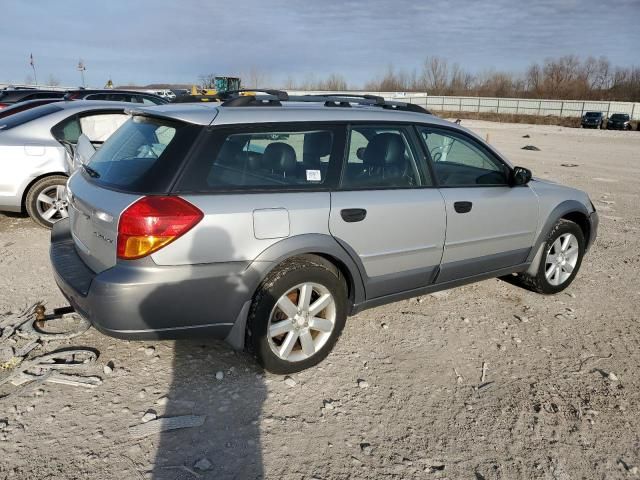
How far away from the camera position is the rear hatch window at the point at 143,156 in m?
2.88

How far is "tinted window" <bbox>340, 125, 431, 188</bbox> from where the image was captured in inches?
137

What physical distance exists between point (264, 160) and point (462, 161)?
78.5 inches

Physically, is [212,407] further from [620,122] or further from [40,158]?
[620,122]

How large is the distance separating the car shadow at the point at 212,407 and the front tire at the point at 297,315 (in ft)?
0.61

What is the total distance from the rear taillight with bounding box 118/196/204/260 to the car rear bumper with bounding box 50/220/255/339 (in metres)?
0.09

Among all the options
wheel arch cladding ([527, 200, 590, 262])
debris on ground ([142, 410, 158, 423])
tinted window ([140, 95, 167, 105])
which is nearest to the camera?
debris on ground ([142, 410, 158, 423])

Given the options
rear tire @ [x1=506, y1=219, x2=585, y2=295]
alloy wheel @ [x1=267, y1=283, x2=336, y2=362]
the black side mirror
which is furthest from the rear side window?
rear tire @ [x1=506, y1=219, x2=585, y2=295]

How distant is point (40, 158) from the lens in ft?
20.3

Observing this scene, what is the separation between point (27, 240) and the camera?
605 centimetres

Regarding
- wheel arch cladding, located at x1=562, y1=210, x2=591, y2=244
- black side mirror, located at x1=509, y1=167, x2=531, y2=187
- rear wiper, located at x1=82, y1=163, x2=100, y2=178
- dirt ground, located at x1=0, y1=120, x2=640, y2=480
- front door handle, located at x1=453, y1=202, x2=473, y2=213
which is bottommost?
dirt ground, located at x1=0, y1=120, x2=640, y2=480

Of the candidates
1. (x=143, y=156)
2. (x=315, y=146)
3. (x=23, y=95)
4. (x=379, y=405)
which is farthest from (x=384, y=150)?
(x=23, y=95)

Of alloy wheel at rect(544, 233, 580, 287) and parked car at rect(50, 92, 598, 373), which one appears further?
alloy wheel at rect(544, 233, 580, 287)

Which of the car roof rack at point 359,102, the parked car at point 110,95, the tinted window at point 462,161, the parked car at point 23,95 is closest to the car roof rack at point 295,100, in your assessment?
the car roof rack at point 359,102

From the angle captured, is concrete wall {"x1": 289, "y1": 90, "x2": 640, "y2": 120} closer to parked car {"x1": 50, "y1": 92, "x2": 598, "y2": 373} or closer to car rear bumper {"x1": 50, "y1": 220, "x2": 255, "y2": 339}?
parked car {"x1": 50, "y1": 92, "x2": 598, "y2": 373}
